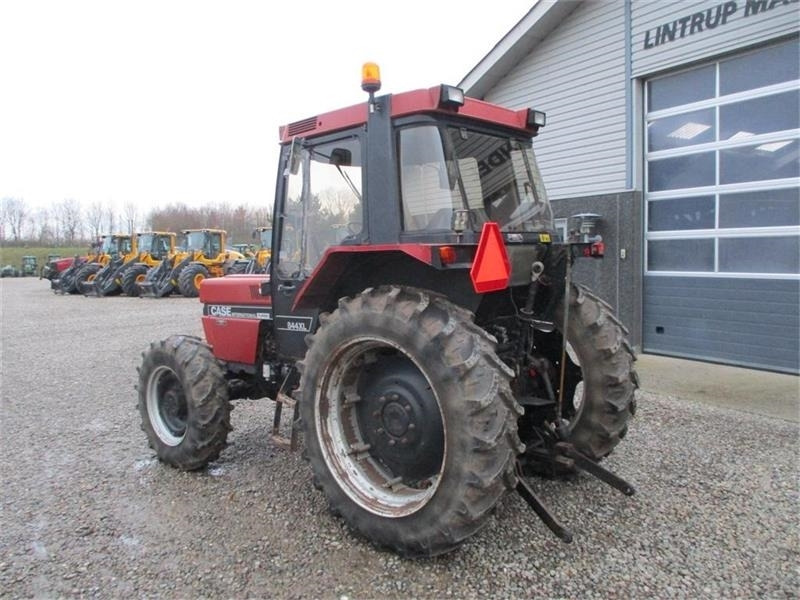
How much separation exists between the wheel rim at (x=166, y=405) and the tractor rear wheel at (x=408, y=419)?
156 centimetres

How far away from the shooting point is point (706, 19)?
23.2 ft

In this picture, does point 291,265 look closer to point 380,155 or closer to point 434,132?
point 380,155

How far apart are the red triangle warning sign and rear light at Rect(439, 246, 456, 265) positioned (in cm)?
13

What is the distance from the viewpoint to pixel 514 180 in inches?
141

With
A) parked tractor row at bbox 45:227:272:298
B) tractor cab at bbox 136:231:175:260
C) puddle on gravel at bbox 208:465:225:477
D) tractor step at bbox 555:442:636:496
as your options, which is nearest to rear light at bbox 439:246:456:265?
tractor step at bbox 555:442:636:496

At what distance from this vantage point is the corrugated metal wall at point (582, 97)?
26.7ft

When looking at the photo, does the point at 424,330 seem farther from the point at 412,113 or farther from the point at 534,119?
the point at 534,119

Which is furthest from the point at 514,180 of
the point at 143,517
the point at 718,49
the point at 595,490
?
the point at 718,49

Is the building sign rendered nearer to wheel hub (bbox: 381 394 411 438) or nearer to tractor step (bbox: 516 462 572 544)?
tractor step (bbox: 516 462 572 544)

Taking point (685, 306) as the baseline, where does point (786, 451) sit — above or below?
below

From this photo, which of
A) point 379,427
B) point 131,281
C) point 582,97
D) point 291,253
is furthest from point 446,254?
point 131,281

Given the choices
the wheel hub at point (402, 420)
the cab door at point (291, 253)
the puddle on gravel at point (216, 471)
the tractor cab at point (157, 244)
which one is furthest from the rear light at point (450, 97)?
the tractor cab at point (157, 244)

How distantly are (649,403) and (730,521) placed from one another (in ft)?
8.40

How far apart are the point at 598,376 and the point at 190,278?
18733 mm
